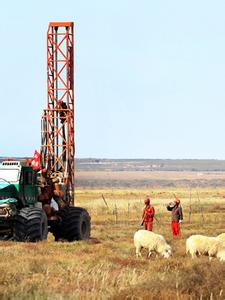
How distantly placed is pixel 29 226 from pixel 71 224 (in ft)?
10.2

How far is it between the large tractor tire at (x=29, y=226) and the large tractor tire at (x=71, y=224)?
2570 millimetres

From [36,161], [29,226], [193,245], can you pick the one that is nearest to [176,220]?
[36,161]

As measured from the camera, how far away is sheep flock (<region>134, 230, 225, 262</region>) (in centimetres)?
2044

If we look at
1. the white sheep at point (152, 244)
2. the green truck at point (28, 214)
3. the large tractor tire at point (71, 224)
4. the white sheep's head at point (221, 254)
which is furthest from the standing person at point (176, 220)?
the white sheep's head at point (221, 254)

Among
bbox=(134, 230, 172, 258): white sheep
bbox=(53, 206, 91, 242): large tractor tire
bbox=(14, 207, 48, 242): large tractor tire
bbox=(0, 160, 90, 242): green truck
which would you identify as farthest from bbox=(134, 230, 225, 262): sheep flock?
bbox=(53, 206, 91, 242): large tractor tire

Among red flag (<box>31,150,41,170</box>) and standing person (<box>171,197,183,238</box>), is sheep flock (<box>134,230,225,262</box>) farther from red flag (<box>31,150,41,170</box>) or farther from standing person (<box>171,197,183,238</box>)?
standing person (<box>171,197,183,238</box>)

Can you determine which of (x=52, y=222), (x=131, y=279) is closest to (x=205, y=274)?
(x=131, y=279)

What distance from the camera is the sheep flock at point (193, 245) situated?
67.1 ft

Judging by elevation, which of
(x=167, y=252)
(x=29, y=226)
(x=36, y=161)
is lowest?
(x=167, y=252)

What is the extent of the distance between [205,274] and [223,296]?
187 centimetres

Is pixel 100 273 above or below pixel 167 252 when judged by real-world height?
above

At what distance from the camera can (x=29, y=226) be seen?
2252 centimetres

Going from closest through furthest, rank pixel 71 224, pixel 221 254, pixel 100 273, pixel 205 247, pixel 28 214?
pixel 100 273
pixel 221 254
pixel 205 247
pixel 28 214
pixel 71 224

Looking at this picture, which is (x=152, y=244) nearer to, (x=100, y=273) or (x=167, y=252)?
(x=167, y=252)
